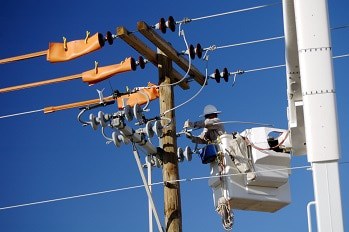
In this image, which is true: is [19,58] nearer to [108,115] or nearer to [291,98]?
[108,115]

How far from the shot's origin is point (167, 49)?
51.3ft

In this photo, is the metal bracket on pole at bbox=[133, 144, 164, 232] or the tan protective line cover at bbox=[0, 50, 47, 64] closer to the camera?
the metal bracket on pole at bbox=[133, 144, 164, 232]

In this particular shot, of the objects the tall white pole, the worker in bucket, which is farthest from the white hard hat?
the tall white pole

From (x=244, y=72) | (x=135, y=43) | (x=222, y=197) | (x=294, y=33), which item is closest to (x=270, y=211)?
(x=222, y=197)

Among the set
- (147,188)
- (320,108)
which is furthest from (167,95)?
(320,108)

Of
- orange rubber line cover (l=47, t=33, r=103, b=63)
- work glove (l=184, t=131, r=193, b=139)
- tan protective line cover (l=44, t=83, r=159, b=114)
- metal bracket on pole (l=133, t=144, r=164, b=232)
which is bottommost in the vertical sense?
metal bracket on pole (l=133, t=144, r=164, b=232)

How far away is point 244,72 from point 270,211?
2.35 metres

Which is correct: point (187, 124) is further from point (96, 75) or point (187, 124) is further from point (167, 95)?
point (96, 75)

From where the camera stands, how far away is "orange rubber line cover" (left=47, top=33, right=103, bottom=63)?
15.7m

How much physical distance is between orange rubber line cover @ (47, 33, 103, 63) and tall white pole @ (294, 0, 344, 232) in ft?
18.5

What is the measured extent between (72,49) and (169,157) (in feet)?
8.28

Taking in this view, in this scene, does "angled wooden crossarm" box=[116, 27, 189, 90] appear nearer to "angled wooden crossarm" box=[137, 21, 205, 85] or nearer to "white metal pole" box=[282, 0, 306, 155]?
"angled wooden crossarm" box=[137, 21, 205, 85]

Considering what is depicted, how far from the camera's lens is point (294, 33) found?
11.6 m

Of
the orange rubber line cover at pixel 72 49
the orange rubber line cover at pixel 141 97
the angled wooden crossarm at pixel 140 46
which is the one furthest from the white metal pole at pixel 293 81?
the orange rubber line cover at pixel 72 49
